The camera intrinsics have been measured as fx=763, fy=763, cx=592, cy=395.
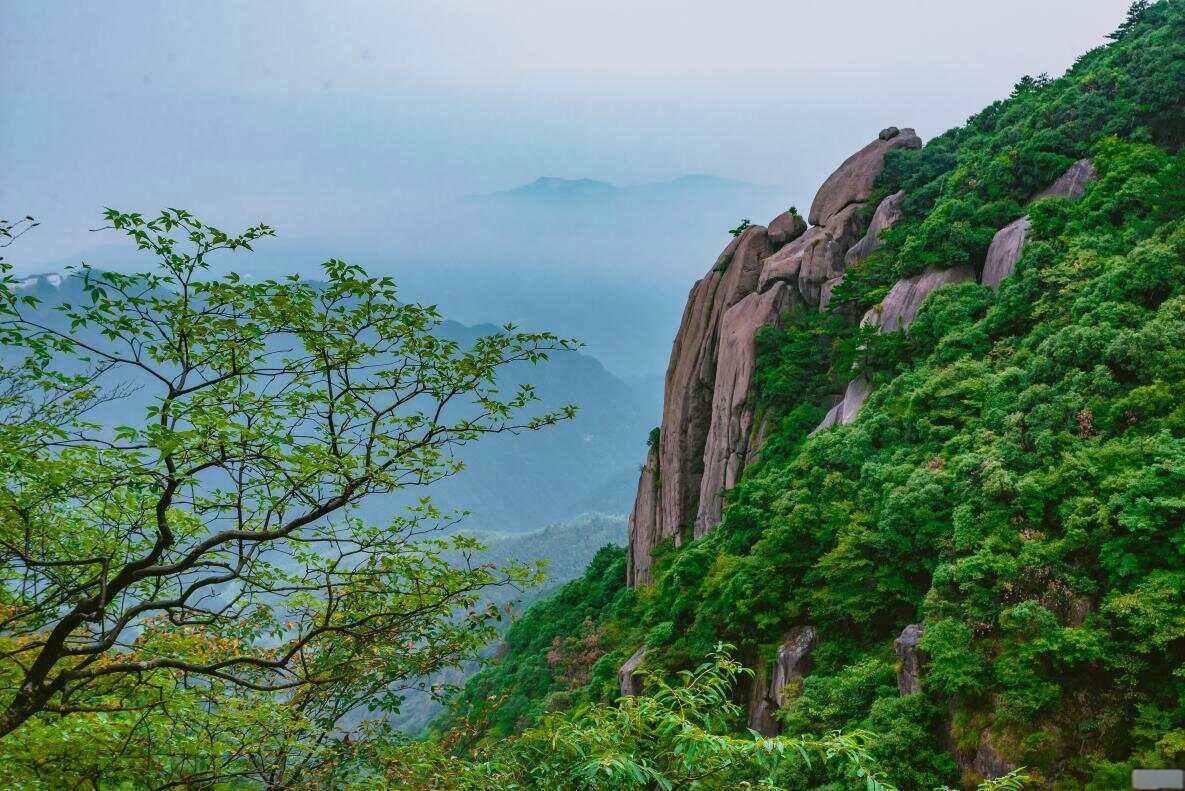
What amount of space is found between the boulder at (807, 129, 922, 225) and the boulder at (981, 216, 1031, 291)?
965 cm

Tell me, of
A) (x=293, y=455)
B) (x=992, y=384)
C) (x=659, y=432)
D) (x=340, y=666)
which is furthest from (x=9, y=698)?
(x=659, y=432)

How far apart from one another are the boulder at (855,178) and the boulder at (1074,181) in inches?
365

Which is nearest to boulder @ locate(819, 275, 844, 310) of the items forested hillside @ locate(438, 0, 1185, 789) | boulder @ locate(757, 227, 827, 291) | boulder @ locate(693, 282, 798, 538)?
forested hillside @ locate(438, 0, 1185, 789)

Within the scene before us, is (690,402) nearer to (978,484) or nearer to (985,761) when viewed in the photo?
(978,484)

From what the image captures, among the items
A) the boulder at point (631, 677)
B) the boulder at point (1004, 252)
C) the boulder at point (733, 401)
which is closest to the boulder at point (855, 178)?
the boulder at point (733, 401)

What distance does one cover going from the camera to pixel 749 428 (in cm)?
2902

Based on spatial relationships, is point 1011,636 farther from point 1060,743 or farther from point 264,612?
point 264,612

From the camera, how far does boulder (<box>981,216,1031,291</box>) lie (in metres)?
22.3

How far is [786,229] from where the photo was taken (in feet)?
112

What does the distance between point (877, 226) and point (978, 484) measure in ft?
62.5

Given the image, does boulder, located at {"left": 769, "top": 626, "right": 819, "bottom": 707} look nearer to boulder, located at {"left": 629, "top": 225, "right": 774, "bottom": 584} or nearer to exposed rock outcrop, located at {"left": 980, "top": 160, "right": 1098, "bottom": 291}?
exposed rock outcrop, located at {"left": 980, "top": 160, "right": 1098, "bottom": 291}

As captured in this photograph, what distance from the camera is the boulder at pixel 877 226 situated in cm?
3016

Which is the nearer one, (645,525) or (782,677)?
(782,677)

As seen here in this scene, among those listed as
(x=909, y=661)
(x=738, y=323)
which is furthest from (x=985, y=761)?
(x=738, y=323)
